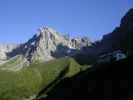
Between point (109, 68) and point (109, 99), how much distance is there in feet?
90.8

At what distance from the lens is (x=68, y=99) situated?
393ft

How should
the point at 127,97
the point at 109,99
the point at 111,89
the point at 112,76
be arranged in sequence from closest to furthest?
the point at 127,97 → the point at 109,99 → the point at 111,89 → the point at 112,76

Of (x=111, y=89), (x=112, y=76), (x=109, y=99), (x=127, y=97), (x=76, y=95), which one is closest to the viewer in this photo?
(x=127, y=97)

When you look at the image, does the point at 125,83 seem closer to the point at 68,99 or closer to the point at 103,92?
the point at 103,92

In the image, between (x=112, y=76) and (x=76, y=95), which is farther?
(x=76, y=95)

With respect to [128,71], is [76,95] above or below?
below

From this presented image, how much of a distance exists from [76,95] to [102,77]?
1226 centimetres

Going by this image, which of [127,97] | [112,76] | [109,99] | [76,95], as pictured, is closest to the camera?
[127,97]

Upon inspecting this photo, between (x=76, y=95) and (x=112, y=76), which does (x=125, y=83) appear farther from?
(x=76, y=95)

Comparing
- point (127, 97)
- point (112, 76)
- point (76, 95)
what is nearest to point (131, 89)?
point (127, 97)

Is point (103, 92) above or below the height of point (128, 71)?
below

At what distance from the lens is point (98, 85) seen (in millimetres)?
105938

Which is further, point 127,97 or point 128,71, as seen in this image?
point 128,71

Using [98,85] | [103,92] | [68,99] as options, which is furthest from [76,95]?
[103,92]
